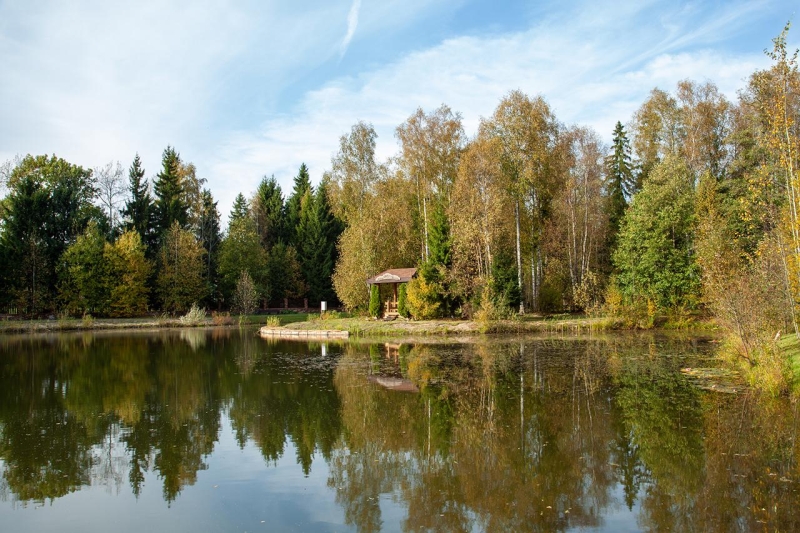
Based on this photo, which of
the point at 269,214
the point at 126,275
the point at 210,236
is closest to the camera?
the point at 126,275

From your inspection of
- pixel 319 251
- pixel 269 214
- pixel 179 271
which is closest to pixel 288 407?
pixel 179 271

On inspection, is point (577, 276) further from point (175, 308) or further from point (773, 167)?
point (175, 308)

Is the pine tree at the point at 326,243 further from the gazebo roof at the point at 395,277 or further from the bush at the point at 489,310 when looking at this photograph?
the bush at the point at 489,310

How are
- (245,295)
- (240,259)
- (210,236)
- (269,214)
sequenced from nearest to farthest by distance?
(245,295) → (240,259) → (210,236) → (269,214)

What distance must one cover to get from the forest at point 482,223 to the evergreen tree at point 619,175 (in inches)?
5.4

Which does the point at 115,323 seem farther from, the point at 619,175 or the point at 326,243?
the point at 619,175

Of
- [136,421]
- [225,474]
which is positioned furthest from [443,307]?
[225,474]

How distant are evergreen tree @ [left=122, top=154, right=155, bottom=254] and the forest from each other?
0.15 m

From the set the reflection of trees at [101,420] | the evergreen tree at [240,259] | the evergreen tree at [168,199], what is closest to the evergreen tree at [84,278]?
the evergreen tree at [168,199]

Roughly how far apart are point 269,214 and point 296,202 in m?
3.17

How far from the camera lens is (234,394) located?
14.7 meters

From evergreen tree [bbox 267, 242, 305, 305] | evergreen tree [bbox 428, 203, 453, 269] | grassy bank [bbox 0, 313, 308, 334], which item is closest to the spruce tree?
evergreen tree [bbox 267, 242, 305, 305]

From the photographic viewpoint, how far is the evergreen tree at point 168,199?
50000 mm

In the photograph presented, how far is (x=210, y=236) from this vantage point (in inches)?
2078
